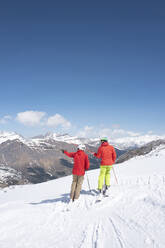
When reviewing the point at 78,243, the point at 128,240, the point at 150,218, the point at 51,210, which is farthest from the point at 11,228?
the point at 150,218

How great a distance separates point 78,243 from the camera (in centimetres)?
545

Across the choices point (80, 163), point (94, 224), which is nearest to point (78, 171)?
point (80, 163)

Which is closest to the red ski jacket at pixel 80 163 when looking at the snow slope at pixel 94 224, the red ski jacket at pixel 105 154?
the red ski jacket at pixel 105 154

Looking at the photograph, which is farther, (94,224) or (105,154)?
(105,154)

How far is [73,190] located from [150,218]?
5090 mm

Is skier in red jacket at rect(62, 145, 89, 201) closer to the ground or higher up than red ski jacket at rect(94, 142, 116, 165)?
closer to the ground

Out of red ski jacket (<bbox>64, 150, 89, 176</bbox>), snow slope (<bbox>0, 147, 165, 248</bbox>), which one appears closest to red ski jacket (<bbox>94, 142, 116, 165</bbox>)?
red ski jacket (<bbox>64, 150, 89, 176</bbox>)

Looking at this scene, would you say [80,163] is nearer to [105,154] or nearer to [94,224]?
[105,154]

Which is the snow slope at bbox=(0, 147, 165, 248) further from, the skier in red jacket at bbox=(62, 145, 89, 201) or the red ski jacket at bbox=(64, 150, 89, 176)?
the red ski jacket at bbox=(64, 150, 89, 176)

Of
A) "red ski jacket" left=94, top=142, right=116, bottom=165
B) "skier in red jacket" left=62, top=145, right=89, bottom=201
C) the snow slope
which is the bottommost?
the snow slope

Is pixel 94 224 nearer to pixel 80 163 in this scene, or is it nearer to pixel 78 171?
pixel 78 171

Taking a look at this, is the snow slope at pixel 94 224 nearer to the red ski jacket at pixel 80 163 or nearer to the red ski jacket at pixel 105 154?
the red ski jacket at pixel 80 163

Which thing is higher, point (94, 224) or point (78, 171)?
point (78, 171)

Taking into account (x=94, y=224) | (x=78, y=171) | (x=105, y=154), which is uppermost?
(x=105, y=154)
